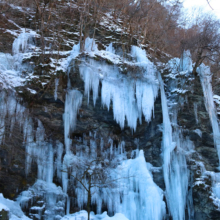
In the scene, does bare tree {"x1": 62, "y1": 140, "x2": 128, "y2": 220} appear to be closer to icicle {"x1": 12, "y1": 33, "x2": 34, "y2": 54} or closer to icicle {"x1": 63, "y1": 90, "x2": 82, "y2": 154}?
icicle {"x1": 63, "y1": 90, "x2": 82, "y2": 154}

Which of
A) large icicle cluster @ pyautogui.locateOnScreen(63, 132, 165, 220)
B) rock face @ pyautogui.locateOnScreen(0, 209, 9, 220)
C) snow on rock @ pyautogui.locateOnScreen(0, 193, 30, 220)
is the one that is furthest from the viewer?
large icicle cluster @ pyautogui.locateOnScreen(63, 132, 165, 220)

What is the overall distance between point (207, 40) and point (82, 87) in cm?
627

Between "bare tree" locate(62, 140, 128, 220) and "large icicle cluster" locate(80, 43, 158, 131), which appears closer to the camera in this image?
"bare tree" locate(62, 140, 128, 220)

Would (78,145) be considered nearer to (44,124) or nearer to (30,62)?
(44,124)

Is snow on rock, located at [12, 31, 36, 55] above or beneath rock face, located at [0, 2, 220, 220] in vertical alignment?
above

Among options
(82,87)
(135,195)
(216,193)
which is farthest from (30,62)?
(216,193)

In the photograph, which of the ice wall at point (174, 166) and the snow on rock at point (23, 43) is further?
the snow on rock at point (23, 43)

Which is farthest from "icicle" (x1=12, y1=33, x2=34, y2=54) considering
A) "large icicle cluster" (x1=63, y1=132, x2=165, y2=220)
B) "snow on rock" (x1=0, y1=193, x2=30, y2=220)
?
"snow on rock" (x1=0, y1=193, x2=30, y2=220)

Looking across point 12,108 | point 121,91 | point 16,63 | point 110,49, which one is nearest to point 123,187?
point 121,91

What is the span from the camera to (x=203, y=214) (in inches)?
331

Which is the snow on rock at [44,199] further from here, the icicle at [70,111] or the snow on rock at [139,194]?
the snow on rock at [139,194]

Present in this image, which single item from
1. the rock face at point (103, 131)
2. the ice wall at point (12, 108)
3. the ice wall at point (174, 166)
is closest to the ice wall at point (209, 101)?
the rock face at point (103, 131)

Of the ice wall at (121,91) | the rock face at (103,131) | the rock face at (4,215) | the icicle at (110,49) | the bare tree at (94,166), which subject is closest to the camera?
the rock face at (4,215)

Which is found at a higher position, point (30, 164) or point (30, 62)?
point (30, 62)
